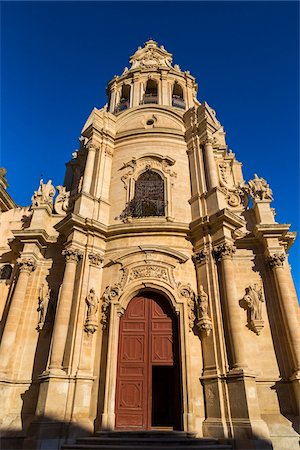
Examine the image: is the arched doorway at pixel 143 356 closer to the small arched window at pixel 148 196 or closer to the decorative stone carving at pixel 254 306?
the decorative stone carving at pixel 254 306

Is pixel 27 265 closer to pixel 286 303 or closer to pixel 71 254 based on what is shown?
pixel 71 254

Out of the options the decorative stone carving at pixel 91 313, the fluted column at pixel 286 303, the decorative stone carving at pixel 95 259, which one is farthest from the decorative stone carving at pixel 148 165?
the fluted column at pixel 286 303

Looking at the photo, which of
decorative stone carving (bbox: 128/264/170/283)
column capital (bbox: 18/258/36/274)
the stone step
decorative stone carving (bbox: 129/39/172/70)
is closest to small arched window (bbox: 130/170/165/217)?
decorative stone carving (bbox: 128/264/170/283)

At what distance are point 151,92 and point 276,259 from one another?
15.0 metres

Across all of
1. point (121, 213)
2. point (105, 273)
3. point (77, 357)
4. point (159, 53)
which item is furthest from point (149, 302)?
point (159, 53)

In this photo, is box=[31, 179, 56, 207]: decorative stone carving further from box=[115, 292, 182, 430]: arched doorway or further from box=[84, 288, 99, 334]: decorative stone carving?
box=[115, 292, 182, 430]: arched doorway

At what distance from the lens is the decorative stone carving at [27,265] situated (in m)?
12.0

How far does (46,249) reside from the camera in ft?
42.9

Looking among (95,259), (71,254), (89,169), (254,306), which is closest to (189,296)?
(254,306)

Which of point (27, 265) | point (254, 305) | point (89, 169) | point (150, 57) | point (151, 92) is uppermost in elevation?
point (150, 57)

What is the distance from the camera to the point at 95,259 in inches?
461

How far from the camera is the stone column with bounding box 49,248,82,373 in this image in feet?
31.8

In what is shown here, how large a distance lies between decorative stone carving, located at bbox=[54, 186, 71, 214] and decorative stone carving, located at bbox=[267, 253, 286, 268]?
916 cm

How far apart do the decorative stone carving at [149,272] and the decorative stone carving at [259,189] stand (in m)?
5.32
